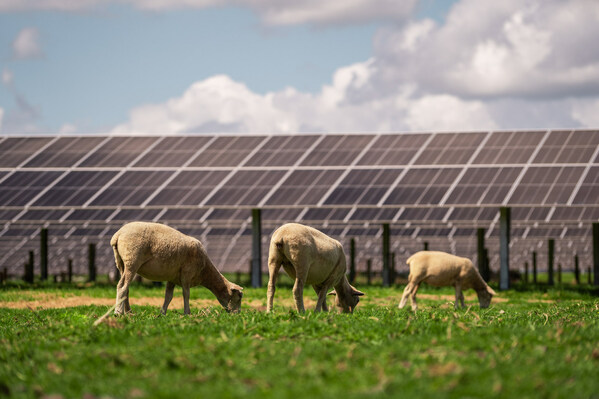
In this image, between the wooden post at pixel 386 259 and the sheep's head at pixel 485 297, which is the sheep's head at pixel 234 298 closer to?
the sheep's head at pixel 485 297

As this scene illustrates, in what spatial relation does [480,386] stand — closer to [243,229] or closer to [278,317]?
[278,317]

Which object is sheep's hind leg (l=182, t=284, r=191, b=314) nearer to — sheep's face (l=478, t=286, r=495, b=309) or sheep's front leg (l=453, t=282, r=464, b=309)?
sheep's front leg (l=453, t=282, r=464, b=309)

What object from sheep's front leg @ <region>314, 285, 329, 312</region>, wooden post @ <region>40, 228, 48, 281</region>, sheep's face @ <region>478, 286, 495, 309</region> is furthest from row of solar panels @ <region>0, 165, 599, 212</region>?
sheep's front leg @ <region>314, 285, 329, 312</region>

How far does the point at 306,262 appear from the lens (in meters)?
14.4

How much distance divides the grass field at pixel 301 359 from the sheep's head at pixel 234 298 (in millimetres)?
3496

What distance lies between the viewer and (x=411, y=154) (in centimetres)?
3356

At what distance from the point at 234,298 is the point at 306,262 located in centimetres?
190

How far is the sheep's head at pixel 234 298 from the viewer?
50.7 ft

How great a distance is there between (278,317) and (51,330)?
3.05 m

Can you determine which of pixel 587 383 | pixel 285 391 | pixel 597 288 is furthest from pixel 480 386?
pixel 597 288

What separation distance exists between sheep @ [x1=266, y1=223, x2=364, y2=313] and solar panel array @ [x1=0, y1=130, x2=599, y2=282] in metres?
13.1

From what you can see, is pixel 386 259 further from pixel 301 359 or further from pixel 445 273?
pixel 301 359

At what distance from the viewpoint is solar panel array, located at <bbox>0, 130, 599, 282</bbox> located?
29.6 m

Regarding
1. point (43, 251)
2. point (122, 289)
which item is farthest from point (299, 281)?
point (43, 251)
